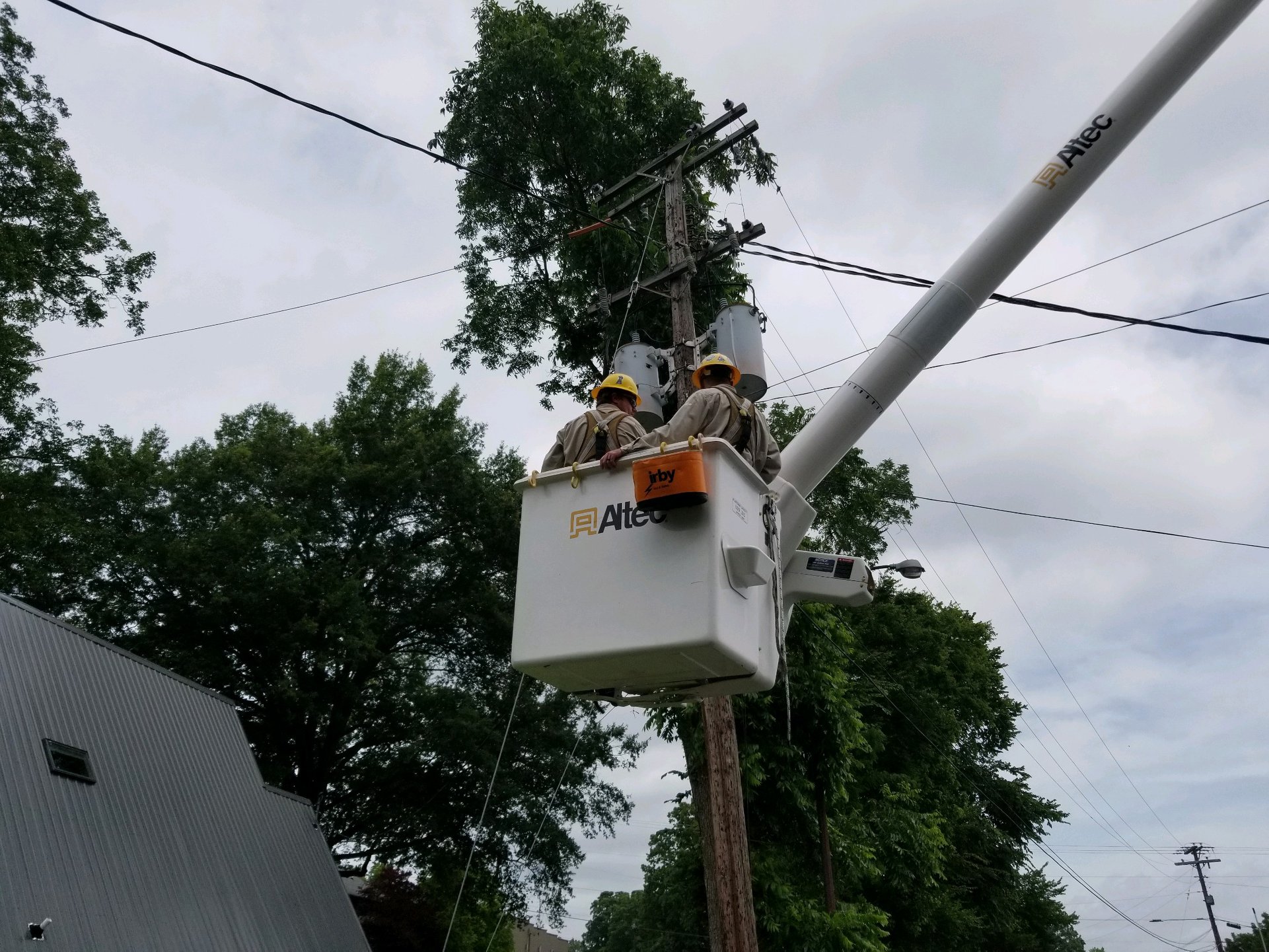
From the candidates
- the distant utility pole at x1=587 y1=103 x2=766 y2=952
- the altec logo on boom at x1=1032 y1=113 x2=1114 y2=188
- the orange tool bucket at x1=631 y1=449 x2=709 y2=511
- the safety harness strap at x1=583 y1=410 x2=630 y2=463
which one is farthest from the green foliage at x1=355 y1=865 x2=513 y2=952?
the altec logo on boom at x1=1032 y1=113 x2=1114 y2=188

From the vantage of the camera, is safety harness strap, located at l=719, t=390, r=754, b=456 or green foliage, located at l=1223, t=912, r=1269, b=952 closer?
safety harness strap, located at l=719, t=390, r=754, b=456

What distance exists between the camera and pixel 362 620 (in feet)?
70.7

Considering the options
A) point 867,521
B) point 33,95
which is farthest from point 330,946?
point 33,95

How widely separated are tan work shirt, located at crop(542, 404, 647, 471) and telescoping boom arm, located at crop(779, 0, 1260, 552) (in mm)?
1071

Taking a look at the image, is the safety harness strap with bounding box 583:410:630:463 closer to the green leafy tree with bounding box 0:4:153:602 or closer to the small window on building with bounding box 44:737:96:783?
the small window on building with bounding box 44:737:96:783

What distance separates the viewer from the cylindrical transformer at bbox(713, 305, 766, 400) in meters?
10.2

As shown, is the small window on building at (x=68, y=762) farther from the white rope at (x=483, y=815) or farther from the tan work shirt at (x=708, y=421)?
the tan work shirt at (x=708, y=421)

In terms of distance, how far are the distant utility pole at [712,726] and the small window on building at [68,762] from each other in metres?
6.55

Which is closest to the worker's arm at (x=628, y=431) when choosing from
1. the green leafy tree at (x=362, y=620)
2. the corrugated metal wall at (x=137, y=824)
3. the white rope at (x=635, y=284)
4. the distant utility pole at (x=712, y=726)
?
the distant utility pole at (x=712, y=726)

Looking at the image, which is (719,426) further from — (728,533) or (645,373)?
(645,373)

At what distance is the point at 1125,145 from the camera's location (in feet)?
19.5

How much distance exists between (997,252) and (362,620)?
1808 cm

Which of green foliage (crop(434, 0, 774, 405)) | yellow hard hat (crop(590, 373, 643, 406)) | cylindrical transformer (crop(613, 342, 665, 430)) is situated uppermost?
green foliage (crop(434, 0, 774, 405))

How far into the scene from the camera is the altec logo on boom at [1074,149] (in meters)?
5.84
